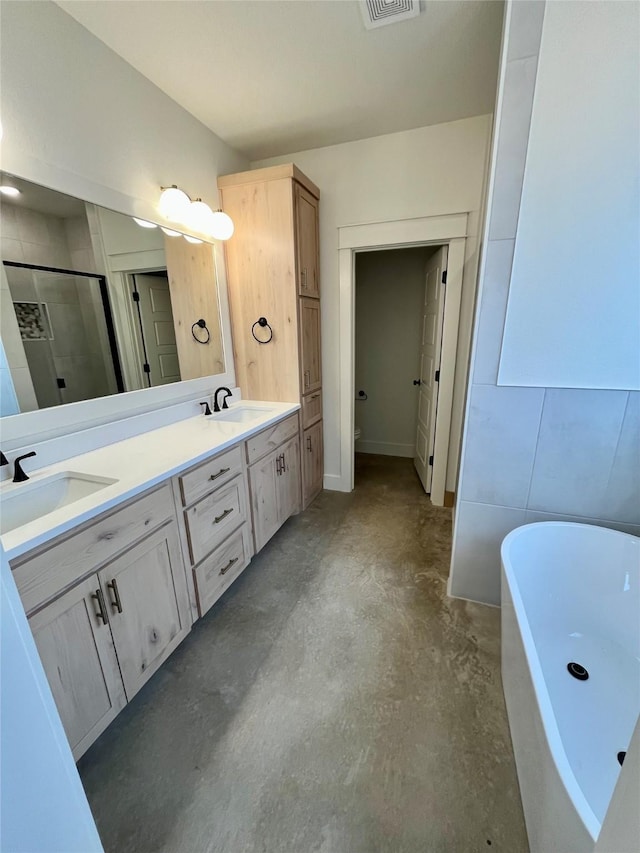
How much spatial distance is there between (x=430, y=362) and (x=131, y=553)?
253cm

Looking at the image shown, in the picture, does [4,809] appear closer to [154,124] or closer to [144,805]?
[144,805]

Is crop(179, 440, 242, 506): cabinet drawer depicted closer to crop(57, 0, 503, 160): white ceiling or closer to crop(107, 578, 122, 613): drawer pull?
crop(107, 578, 122, 613): drawer pull

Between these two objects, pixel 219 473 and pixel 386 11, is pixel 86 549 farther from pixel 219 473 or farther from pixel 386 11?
pixel 386 11

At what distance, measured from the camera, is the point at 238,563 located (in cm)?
192

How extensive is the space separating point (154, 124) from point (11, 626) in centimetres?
239

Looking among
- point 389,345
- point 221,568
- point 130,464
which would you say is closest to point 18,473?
point 130,464

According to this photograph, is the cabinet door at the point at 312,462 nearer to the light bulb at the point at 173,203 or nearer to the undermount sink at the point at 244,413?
the undermount sink at the point at 244,413

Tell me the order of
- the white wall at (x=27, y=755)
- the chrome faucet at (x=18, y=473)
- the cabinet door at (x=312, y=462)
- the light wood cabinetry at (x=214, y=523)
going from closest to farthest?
1. the white wall at (x=27, y=755)
2. the chrome faucet at (x=18, y=473)
3. the light wood cabinetry at (x=214, y=523)
4. the cabinet door at (x=312, y=462)

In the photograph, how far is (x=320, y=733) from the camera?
4.15ft

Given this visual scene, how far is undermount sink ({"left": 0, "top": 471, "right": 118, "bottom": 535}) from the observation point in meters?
1.22

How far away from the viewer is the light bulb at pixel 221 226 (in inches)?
88.3

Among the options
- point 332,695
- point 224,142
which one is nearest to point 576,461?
point 332,695

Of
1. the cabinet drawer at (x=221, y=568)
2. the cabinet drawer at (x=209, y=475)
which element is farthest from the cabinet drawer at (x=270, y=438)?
the cabinet drawer at (x=221, y=568)

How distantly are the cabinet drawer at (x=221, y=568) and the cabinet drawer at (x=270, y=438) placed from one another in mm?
413
